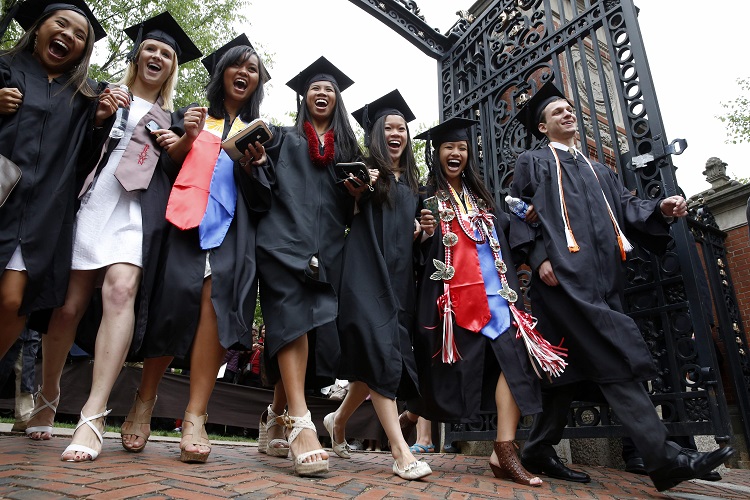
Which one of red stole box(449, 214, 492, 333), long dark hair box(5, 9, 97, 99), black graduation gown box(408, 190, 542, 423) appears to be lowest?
black graduation gown box(408, 190, 542, 423)

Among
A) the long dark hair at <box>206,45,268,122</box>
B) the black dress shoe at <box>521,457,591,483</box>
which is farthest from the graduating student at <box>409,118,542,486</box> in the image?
the long dark hair at <box>206,45,268,122</box>

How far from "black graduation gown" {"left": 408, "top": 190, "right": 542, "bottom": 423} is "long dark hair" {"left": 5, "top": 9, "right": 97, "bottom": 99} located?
7.93 ft

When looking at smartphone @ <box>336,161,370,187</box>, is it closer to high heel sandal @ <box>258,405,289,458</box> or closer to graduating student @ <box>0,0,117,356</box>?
graduating student @ <box>0,0,117,356</box>

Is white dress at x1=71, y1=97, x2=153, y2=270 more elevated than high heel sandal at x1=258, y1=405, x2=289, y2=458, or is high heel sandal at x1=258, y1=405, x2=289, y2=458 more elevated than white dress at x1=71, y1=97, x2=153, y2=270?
white dress at x1=71, y1=97, x2=153, y2=270

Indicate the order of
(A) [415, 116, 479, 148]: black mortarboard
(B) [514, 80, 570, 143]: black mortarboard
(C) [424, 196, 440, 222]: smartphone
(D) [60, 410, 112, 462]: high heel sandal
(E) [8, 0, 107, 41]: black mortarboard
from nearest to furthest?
(D) [60, 410, 112, 462]: high heel sandal
(E) [8, 0, 107, 41]: black mortarboard
(C) [424, 196, 440, 222]: smartphone
(A) [415, 116, 479, 148]: black mortarboard
(B) [514, 80, 570, 143]: black mortarboard

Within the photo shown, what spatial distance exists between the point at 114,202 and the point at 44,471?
147 centimetres

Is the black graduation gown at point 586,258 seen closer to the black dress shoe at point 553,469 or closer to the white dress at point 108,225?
the black dress shoe at point 553,469

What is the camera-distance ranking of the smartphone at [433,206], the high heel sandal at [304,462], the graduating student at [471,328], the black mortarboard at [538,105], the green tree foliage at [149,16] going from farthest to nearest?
the green tree foliage at [149,16], the black mortarboard at [538,105], the smartphone at [433,206], the graduating student at [471,328], the high heel sandal at [304,462]

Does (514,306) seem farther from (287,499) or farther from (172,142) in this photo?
(172,142)

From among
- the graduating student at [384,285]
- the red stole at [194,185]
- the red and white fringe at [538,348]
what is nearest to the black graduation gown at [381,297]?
the graduating student at [384,285]

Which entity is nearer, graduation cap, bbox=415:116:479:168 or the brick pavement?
the brick pavement

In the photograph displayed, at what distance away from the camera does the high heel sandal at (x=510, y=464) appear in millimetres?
3125

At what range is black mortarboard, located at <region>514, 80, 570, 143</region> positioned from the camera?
4.36 metres

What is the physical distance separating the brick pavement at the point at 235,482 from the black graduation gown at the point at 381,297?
0.55 m
